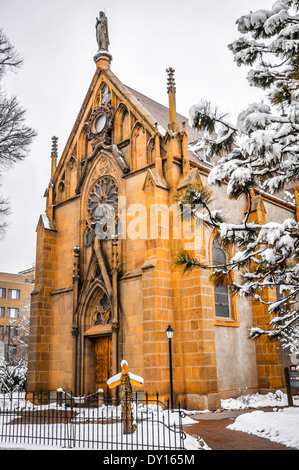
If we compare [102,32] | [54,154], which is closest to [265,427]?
[54,154]

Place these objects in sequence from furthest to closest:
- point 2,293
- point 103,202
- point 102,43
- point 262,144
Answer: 1. point 2,293
2. point 102,43
3. point 103,202
4. point 262,144

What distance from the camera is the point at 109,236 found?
2016 cm

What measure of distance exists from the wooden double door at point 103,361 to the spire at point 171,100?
9.06m

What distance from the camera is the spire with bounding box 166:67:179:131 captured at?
1877 centimetres

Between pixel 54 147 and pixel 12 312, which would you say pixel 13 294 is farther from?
pixel 54 147

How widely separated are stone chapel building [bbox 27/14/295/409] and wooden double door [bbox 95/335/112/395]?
2.2 inches

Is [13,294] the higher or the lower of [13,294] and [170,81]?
the lower

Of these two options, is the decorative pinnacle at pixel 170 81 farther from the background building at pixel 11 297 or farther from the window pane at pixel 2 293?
the window pane at pixel 2 293

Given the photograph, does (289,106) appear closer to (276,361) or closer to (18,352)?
(276,361)

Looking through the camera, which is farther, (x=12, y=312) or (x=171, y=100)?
(x=12, y=312)

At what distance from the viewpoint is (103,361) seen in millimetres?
19500

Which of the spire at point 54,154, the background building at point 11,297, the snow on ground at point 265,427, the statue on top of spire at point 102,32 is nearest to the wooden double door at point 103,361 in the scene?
the snow on ground at point 265,427

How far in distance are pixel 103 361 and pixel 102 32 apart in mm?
16633
